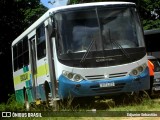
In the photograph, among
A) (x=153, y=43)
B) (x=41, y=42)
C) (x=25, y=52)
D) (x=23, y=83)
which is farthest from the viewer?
(x=153, y=43)

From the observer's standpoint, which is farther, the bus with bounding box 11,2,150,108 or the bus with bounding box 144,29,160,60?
the bus with bounding box 144,29,160,60

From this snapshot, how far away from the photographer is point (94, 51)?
12.7 meters

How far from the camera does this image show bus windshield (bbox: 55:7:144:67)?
1273cm

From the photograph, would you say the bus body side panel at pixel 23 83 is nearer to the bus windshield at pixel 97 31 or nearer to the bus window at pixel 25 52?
the bus window at pixel 25 52

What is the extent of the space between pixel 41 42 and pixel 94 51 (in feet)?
8.99

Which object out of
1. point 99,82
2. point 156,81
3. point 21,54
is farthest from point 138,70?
point 21,54

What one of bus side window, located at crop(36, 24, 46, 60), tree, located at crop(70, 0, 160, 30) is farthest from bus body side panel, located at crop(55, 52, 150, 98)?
tree, located at crop(70, 0, 160, 30)

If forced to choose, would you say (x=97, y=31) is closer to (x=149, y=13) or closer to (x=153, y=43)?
(x=153, y=43)

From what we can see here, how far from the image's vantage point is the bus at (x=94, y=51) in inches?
495

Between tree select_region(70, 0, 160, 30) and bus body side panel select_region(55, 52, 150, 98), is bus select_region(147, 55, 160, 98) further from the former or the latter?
tree select_region(70, 0, 160, 30)

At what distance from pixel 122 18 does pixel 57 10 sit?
1.95 meters

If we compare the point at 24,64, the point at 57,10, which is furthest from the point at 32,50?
the point at 57,10

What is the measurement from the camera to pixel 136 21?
44.3ft

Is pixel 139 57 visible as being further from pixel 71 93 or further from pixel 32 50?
pixel 32 50
